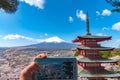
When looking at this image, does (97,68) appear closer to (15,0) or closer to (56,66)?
(15,0)

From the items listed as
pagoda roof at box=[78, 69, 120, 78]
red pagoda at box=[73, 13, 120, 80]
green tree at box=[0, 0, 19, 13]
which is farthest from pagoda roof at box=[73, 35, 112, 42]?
green tree at box=[0, 0, 19, 13]

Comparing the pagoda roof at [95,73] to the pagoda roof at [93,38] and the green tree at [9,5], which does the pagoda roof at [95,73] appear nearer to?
the pagoda roof at [93,38]

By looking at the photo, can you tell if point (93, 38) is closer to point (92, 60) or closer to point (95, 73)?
point (92, 60)

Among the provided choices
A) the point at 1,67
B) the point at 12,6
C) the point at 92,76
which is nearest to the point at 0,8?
the point at 12,6

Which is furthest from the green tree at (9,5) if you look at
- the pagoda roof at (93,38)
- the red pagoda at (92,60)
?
the pagoda roof at (93,38)

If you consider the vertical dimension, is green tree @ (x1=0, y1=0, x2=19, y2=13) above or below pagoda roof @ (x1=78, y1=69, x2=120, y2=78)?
above

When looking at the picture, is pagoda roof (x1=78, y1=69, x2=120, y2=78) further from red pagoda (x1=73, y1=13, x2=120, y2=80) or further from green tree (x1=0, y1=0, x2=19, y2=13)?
green tree (x1=0, y1=0, x2=19, y2=13)
